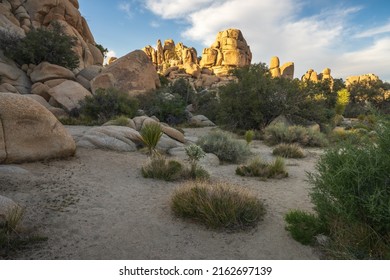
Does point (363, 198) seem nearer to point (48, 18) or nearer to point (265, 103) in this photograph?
point (265, 103)

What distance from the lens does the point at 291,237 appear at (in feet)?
15.0

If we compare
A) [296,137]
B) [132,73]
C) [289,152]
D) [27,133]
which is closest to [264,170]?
[289,152]

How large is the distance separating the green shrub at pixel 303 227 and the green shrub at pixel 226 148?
6.05 meters

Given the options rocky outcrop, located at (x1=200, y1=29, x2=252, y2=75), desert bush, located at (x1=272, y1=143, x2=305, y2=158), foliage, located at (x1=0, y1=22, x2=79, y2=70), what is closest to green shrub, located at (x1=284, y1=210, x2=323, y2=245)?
desert bush, located at (x1=272, y1=143, x2=305, y2=158)

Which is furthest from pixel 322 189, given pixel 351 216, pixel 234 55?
pixel 234 55

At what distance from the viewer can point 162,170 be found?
7922mm

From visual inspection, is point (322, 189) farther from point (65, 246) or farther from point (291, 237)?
point (65, 246)

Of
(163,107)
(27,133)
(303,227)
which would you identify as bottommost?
(303,227)

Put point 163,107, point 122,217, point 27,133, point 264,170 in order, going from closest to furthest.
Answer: point 122,217
point 27,133
point 264,170
point 163,107

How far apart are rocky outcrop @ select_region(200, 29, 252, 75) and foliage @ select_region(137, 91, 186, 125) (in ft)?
156

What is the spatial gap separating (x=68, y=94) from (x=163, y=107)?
680 cm

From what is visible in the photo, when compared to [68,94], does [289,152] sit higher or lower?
lower

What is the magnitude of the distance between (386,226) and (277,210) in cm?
241

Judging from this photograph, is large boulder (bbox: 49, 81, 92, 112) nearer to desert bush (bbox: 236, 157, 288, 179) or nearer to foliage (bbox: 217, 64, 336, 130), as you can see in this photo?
foliage (bbox: 217, 64, 336, 130)
